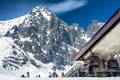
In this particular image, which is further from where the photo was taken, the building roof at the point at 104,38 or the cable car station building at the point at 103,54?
the cable car station building at the point at 103,54

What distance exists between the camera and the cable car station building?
104ft

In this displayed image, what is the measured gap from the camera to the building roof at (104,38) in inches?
1136

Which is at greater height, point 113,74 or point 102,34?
point 102,34

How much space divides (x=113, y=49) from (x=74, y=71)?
20.0 feet

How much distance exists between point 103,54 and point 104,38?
6857 mm

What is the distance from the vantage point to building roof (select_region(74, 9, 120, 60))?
2886 centimetres

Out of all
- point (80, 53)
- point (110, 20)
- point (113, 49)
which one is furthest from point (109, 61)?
point (110, 20)

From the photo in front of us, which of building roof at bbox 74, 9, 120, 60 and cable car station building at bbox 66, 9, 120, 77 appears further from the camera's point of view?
cable car station building at bbox 66, 9, 120, 77

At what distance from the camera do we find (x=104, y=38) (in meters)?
32.9

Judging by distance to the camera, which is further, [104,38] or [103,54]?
[103,54]

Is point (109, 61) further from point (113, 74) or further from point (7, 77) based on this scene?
point (7, 77)

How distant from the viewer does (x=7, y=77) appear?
537 inches

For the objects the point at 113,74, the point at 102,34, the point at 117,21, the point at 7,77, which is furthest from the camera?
the point at 113,74

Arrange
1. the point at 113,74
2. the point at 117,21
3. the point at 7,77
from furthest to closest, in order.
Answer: the point at 113,74, the point at 117,21, the point at 7,77
